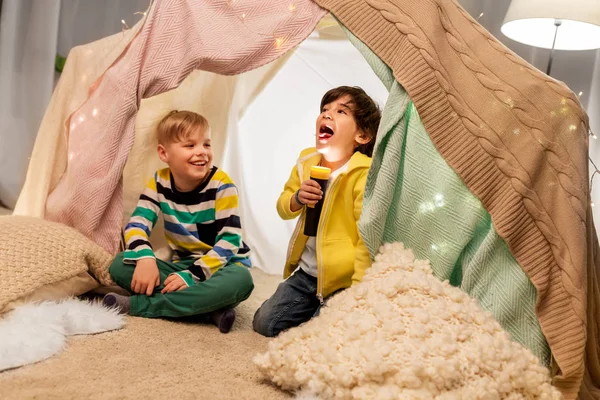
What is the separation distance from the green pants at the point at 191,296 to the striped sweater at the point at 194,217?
110mm

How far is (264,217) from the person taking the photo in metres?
2.38

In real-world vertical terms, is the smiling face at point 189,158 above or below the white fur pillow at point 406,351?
above

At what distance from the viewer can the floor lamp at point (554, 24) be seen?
7.23ft

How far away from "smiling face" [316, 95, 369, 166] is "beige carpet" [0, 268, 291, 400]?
20.9 inches

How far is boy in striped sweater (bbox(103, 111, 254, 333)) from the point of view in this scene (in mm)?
1422

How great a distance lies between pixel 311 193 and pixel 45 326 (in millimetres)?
663

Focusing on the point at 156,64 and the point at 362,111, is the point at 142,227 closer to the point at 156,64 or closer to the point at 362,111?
the point at 156,64

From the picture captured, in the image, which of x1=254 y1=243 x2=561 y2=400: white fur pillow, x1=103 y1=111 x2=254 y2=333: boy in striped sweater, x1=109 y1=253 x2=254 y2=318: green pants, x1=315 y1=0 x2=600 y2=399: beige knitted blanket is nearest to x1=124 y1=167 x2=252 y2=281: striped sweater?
x1=103 y1=111 x2=254 y2=333: boy in striped sweater

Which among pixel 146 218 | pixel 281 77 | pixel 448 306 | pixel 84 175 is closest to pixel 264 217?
pixel 281 77

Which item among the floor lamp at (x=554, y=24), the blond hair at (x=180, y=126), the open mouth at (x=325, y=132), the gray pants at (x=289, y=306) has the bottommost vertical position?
the gray pants at (x=289, y=306)

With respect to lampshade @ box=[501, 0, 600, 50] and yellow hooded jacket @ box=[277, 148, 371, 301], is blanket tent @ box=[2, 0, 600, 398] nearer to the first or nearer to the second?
yellow hooded jacket @ box=[277, 148, 371, 301]

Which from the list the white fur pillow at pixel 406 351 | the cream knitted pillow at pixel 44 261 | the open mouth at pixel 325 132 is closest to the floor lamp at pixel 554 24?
the open mouth at pixel 325 132

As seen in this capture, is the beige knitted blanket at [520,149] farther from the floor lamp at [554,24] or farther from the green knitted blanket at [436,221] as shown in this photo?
the floor lamp at [554,24]

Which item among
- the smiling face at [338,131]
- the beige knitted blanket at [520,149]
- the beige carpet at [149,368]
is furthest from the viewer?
the smiling face at [338,131]
